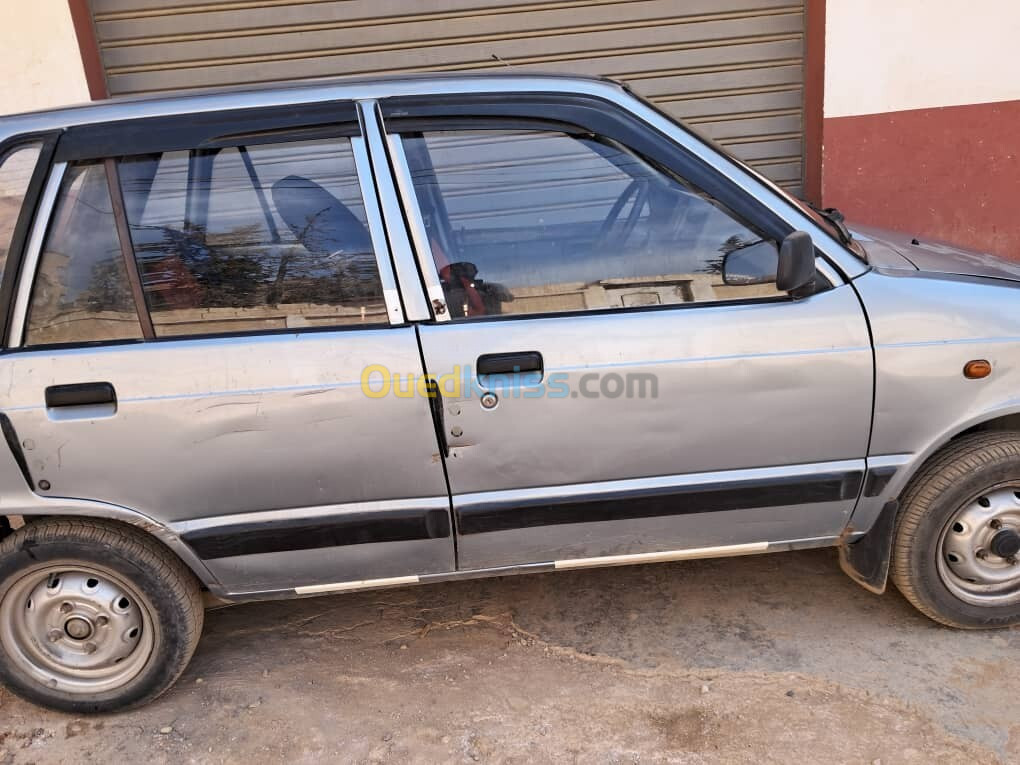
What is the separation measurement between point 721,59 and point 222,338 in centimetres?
471

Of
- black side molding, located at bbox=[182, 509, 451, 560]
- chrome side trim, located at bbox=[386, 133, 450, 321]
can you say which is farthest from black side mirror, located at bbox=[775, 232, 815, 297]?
black side molding, located at bbox=[182, 509, 451, 560]

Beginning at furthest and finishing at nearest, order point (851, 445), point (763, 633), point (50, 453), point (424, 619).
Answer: point (424, 619) → point (763, 633) → point (851, 445) → point (50, 453)

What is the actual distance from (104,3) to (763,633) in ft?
19.1

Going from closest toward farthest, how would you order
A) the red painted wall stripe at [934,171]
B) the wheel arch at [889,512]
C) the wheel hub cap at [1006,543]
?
the wheel arch at [889,512], the wheel hub cap at [1006,543], the red painted wall stripe at [934,171]

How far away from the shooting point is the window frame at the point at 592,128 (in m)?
2.36

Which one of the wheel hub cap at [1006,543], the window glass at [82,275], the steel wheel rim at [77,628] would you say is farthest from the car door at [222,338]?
the wheel hub cap at [1006,543]

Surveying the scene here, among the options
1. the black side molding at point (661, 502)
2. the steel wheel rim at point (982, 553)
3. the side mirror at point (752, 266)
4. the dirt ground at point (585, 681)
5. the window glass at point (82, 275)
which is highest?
the window glass at point (82, 275)

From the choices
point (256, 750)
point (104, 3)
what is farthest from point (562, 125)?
point (104, 3)

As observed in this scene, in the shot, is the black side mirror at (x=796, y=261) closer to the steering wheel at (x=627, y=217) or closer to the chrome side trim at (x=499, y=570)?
the steering wheel at (x=627, y=217)

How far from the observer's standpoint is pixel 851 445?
96.3 inches

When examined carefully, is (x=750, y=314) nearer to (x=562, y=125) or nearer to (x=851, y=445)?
(x=851, y=445)

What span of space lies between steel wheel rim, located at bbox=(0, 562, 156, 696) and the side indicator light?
265 centimetres

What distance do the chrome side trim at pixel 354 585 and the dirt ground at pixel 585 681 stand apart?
1.24 feet

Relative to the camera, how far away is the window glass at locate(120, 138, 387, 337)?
2350 millimetres
